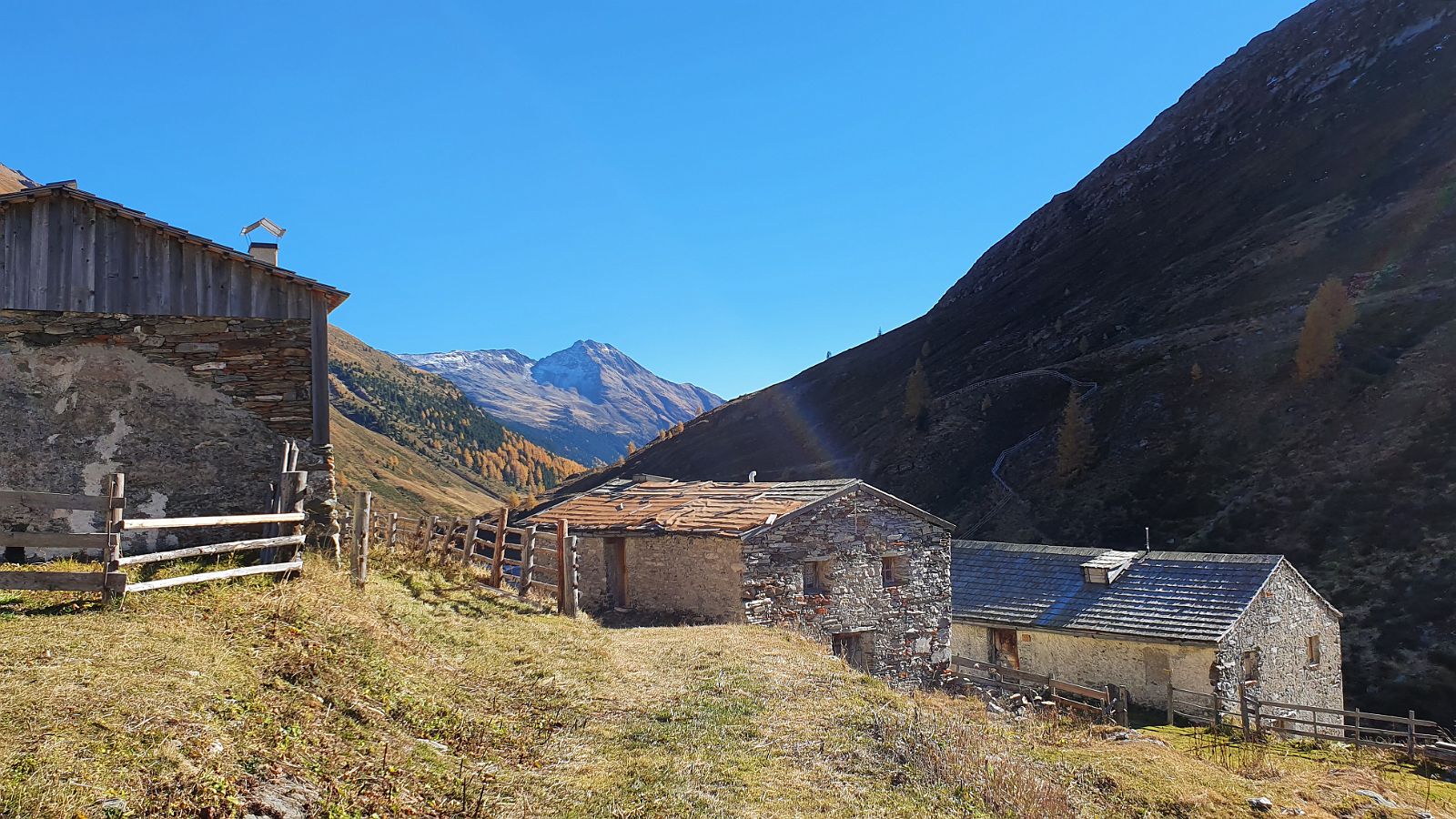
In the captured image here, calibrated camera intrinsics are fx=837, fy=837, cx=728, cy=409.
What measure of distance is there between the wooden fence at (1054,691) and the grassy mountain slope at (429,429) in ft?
462

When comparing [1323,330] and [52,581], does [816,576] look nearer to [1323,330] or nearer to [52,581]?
[52,581]

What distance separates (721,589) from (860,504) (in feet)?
15.1

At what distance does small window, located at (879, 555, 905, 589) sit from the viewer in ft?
75.7

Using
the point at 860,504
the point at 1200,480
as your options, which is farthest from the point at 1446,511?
the point at 860,504

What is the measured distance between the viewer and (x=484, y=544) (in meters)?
20.6

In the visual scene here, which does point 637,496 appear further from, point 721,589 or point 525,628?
point 525,628

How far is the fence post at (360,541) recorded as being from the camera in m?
13.9

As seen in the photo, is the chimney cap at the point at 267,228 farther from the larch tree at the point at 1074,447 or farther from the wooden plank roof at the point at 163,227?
the larch tree at the point at 1074,447

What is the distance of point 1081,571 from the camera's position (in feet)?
91.5


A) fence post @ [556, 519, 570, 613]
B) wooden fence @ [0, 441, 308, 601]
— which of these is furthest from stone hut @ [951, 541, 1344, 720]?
wooden fence @ [0, 441, 308, 601]

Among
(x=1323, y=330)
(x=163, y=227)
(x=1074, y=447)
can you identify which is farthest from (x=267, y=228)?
(x=1323, y=330)

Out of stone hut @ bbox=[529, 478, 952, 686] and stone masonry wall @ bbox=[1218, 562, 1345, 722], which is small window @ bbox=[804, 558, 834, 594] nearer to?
stone hut @ bbox=[529, 478, 952, 686]

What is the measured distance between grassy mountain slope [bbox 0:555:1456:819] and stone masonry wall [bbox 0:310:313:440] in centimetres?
270

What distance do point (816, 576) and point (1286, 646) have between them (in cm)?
1596
